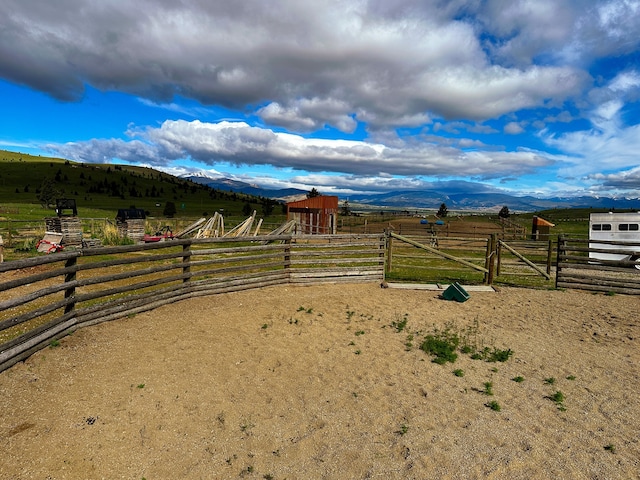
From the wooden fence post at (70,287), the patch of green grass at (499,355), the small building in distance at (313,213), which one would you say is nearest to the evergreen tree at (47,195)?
the small building in distance at (313,213)

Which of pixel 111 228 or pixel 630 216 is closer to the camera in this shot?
pixel 630 216

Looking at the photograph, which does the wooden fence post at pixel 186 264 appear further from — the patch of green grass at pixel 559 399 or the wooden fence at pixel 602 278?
the wooden fence at pixel 602 278

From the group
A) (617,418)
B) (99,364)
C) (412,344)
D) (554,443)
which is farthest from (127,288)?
(617,418)

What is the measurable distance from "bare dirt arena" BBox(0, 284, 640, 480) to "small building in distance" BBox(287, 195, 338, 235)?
23912mm

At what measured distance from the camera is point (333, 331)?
8.29 m

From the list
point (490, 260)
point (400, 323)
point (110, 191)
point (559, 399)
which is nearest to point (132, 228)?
point (400, 323)

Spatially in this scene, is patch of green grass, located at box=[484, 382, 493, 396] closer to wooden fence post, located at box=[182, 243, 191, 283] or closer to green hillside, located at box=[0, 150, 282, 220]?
wooden fence post, located at box=[182, 243, 191, 283]

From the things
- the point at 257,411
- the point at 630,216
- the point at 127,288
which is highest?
the point at 630,216

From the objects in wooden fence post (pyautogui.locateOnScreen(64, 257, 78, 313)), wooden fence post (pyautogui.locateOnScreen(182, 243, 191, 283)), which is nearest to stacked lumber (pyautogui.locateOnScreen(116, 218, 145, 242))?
wooden fence post (pyautogui.locateOnScreen(182, 243, 191, 283))

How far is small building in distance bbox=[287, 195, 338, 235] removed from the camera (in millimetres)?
32562

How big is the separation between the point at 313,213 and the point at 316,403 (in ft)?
91.3

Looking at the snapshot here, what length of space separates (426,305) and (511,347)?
3.10 meters

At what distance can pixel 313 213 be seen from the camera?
32781mm

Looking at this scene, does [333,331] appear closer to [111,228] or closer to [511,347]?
[511,347]
